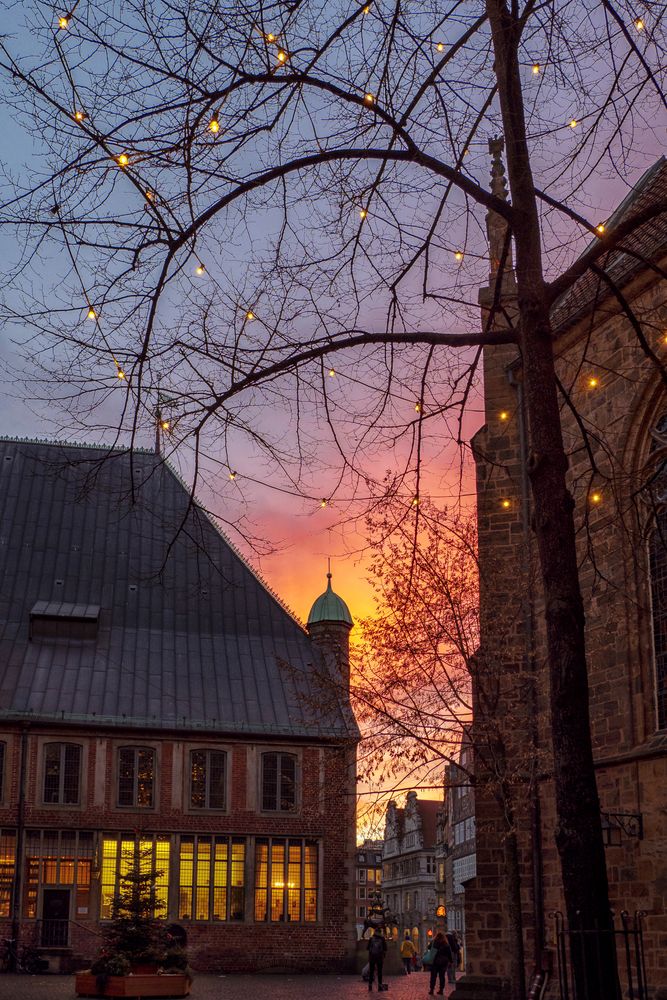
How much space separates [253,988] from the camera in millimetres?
25828

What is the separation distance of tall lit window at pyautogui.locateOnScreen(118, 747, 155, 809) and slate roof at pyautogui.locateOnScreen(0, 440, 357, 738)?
36.1 inches

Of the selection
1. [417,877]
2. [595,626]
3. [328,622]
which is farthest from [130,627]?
[417,877]

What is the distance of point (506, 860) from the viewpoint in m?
17.2

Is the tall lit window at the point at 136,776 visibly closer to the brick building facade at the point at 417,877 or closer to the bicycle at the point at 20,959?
the bicycle at the point at 20,959

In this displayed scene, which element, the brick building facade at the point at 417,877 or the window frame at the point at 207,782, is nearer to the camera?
the window frame at the point at 207,782

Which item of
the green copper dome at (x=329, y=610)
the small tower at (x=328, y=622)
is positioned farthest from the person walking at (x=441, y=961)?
the green copper dome at (x=329, y=610)

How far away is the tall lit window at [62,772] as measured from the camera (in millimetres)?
34281

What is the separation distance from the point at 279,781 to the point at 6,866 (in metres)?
7.97

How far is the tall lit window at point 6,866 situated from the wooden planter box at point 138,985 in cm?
1339

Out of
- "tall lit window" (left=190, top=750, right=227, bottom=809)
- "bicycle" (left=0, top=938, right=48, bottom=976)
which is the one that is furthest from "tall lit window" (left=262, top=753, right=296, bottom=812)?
"bicycle" (left=0, top=938, right=48, bottom=976)

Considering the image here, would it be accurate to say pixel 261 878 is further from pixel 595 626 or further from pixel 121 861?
pixel 595 626

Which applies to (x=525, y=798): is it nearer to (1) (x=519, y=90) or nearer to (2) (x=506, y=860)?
(2) (x=506, y=860)

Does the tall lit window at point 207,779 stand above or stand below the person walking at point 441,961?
above

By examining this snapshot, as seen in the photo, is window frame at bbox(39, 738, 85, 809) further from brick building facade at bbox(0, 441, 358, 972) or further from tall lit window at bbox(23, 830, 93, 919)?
tall lit window at bbox(23, 830, 93, 919)
